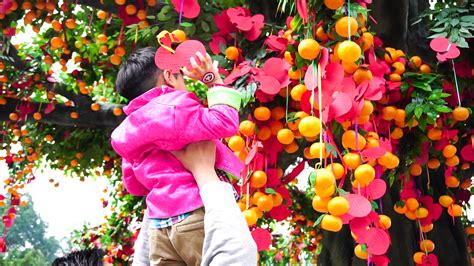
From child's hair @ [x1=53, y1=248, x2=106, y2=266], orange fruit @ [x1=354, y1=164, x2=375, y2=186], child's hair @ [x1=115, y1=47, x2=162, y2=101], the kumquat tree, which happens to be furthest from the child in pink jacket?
child's hair @ [x1=53, y1=248, x2=106, y2=266]

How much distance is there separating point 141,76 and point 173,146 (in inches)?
12.2

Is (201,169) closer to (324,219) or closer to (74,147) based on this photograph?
(324,219)

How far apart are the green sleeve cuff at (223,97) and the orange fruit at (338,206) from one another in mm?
325

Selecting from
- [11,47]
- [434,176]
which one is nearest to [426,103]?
[434,176]

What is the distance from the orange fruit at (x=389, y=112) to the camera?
188 cm

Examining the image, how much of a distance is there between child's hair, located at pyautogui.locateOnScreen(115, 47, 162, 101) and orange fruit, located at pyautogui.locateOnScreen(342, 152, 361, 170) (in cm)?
57

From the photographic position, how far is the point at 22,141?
541 cm

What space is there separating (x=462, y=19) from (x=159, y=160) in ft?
4.48

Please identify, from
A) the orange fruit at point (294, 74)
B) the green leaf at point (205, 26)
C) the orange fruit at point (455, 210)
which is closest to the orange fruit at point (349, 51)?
the orange fruit at point (294, 74)

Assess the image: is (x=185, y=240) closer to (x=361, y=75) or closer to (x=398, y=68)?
(x=361, y=75)

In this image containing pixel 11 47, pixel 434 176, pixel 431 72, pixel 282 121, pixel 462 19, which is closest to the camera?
pixel 282 121

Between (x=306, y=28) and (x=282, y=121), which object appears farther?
(x=282, y=121)

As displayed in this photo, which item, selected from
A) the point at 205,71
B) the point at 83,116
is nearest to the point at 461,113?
the point at 205,71

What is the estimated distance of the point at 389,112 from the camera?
1.88 metres
